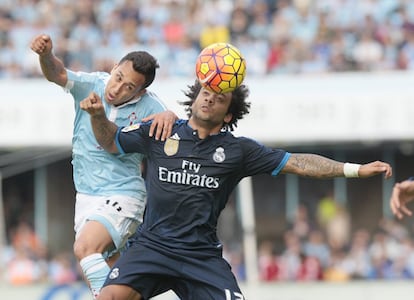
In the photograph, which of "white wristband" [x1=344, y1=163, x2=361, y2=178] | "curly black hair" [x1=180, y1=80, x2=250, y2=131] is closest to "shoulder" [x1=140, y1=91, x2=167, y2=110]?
"curly black hair" [x1=180, y1=80, x2=250, y2=131]

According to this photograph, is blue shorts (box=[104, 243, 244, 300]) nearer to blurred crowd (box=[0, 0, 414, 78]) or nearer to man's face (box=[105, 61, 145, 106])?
man's face (box=[105, 61, 145, 106])

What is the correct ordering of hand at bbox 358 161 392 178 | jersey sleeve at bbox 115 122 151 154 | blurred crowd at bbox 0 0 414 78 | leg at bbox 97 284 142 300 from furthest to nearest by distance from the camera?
1. blurred crowd at bbox 0 0 414 78
2. jersey sleeve at bbox 115 122 151 154
3. leg at bbox 97 284 142 300
4. hand at bbox 358 161 392 178

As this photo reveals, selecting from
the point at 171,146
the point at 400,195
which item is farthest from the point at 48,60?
the point at 400,195

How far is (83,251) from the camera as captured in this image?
8.96m

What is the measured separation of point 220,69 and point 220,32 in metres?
11.6

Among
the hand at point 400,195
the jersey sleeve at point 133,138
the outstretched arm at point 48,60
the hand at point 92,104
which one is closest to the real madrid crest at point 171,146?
the jersey sleeve at point 133,138

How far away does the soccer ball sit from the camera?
861 cm

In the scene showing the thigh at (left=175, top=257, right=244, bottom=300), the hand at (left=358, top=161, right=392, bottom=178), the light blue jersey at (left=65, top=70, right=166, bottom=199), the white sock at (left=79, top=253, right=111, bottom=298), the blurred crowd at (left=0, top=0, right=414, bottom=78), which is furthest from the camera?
the blurred crowd at (left=0, top=0, right=414, bottom=78)

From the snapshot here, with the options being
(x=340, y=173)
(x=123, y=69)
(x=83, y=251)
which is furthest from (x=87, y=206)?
(x=340, y=173)

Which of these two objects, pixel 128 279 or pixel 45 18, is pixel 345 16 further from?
pixel 128 279

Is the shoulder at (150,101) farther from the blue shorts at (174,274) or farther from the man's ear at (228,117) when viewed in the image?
the blue shorts at (174,274)

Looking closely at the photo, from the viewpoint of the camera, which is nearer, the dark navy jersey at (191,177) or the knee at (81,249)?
the dark navy jersey at (191,177)

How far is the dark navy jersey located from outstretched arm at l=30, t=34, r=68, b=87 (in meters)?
0.87

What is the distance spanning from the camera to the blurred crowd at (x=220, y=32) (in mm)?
19734
